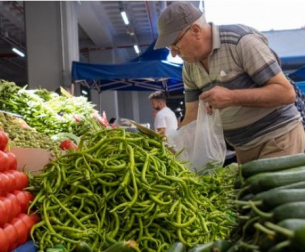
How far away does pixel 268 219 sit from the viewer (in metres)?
1.33

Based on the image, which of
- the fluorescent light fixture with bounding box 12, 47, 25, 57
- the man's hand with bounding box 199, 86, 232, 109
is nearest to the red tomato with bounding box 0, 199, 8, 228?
the man's hand with bounding box 199, 86, 232, 109

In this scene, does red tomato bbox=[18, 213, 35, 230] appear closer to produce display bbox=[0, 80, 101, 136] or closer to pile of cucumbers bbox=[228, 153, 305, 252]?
pile of cucumbers bbox=[228, 153, 305, 252]

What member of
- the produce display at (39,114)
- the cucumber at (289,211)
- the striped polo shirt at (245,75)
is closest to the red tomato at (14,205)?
the cucumber at (289,211)

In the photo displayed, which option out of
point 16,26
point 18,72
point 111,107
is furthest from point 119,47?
point 18,72

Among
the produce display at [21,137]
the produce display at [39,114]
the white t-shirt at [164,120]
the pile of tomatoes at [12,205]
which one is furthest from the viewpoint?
→ the white t-shirt at [164,120]

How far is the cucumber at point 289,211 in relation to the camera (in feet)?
4.21

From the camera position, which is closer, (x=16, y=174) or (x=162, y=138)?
(x=16, y=174)

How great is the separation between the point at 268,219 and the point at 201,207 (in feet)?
3.67

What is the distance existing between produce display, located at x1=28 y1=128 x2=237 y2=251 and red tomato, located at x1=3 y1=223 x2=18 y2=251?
0.11 meters

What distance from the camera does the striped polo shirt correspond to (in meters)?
3.15

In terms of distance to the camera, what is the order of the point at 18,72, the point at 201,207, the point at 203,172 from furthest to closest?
the point at 18,72, the point at 203,172, the point at 201,207

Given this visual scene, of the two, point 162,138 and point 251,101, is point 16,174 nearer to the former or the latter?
point 162,138

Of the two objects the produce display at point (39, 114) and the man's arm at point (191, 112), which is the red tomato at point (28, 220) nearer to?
the man's arm at point (191, 112)

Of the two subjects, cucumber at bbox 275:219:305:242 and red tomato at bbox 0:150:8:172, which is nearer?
cucumber at bbox 275:219:305:242
